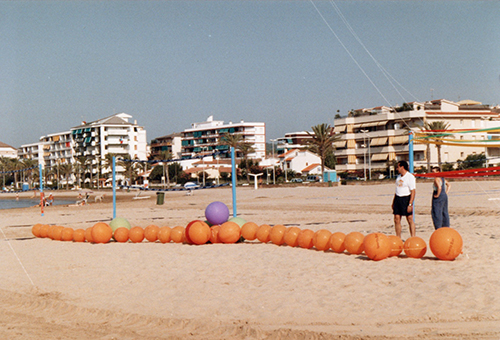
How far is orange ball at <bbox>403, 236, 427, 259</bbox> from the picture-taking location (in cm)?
829

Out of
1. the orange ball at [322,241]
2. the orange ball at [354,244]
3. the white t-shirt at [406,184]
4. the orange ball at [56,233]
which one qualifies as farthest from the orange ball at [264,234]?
the orange ball at [56,233]

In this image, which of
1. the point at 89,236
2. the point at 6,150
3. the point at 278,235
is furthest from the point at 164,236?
the point at 6,150

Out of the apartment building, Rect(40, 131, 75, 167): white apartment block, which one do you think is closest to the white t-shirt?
the apartment building

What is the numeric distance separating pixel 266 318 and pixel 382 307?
1.37 metres

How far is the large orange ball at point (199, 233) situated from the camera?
11.2 m

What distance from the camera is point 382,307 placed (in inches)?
227

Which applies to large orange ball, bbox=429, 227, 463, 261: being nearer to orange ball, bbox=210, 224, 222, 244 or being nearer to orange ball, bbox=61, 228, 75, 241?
orange ball, bbox=210, 224, 222, 244

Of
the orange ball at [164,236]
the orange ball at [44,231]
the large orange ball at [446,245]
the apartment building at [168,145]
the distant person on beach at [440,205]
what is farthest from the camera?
the apartment building at [168,145]

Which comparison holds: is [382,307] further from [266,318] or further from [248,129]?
[248,129]

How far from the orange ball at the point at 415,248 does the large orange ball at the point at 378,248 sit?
0.31 metres

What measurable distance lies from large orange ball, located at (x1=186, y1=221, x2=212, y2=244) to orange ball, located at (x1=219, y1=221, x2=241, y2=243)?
12.6 inches

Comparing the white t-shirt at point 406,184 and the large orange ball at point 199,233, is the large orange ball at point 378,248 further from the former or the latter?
the large orange ball at point 199,233

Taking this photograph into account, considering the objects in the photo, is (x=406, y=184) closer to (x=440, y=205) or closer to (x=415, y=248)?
(x=440, y=205)

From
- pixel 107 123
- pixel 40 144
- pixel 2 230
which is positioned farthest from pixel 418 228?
pixel 40 144
